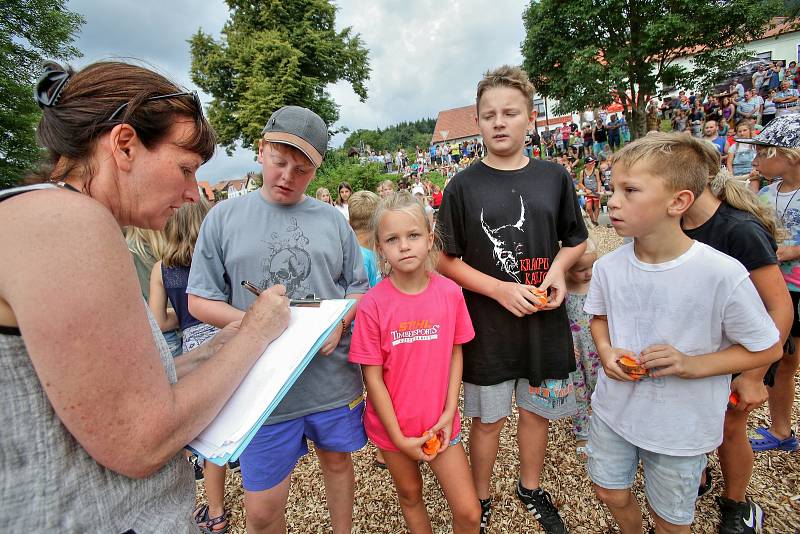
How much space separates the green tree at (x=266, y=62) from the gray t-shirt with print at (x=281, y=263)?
989 inches

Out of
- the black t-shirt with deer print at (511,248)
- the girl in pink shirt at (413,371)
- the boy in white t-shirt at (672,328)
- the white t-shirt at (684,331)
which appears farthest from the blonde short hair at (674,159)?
the girl in pink shirt at (413,371)

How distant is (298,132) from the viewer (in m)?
1.89

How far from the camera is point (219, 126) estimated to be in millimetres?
25844

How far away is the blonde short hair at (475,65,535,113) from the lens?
2.18 metres

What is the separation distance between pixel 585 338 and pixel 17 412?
3165 millimetres

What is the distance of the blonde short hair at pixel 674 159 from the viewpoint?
170 centimetres

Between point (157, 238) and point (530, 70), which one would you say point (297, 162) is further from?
point (530, 70)

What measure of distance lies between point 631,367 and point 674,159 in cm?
94

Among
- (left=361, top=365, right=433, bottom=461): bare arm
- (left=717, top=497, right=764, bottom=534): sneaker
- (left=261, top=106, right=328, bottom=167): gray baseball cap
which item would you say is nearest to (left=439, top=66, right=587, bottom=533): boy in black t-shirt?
(left=361, top=365, right=433, bottom=461): bare arm

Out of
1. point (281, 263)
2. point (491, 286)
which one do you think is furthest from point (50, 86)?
point (491, 286)

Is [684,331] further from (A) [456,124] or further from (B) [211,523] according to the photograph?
(A) [456,124]

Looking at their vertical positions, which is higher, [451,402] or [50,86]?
[50,86]

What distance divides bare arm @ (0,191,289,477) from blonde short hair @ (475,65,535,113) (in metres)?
2.04

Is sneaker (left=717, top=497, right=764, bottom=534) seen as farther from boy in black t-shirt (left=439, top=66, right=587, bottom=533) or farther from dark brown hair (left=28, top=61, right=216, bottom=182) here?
dark brown hair (left=28, top=61, right=216, bottom=182)
